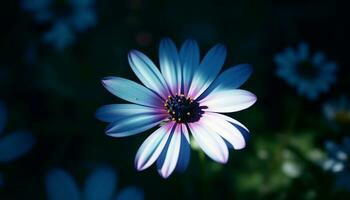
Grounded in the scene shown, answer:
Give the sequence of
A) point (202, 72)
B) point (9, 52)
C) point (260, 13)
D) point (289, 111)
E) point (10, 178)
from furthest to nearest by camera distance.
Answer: point (260, 13), point (9, 52), point (289, 111), point (10, 178), point (202, 72)

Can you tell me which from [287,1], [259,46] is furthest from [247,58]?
[287,1]

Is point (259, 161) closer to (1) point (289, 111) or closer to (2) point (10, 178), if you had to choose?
(1) point (289, 111)

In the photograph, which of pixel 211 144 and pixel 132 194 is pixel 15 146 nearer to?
pixel 132 194

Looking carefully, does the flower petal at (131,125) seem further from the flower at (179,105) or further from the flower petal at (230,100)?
the flower petal at (230,100)

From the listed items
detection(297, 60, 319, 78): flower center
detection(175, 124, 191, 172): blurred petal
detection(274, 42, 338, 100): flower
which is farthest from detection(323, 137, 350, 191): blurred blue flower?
detection(175, 124, 191, 172): blurred petal

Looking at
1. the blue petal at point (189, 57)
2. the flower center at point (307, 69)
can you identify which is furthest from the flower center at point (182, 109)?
the flower center at point (307, 69)
